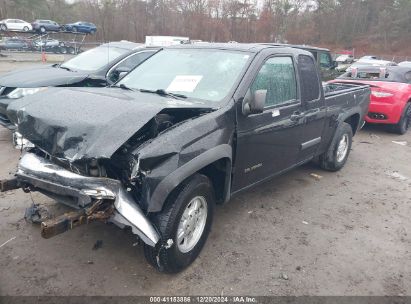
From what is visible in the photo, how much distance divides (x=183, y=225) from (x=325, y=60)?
11507mm

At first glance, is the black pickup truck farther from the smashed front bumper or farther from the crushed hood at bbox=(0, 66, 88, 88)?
the crushed hood at bbox=(0, 66, 88, 88)

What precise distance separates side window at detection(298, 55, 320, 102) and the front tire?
202cm

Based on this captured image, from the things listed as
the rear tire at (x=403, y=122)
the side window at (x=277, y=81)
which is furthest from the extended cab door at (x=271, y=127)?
the rear tire at (x=403, y=122)

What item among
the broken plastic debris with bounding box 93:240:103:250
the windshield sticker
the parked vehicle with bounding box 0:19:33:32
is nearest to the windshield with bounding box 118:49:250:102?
the windshield sticker

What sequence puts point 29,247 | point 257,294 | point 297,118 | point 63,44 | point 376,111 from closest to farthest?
1. point 257,294
2. point 29,247
3. point 297,118
4. point 376,111
5. point 63,44

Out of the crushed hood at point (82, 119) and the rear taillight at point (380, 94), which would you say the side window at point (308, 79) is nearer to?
the crushed hood at point (82, 119)

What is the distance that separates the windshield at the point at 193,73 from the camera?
3.65 meters

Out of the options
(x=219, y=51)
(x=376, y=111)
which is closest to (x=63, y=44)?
(x=376, y=111)

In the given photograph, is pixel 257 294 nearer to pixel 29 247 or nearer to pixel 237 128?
pixel 237 128

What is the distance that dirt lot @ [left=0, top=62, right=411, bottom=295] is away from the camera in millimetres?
3074

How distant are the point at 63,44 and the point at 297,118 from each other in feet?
107

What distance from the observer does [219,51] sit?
159 inches

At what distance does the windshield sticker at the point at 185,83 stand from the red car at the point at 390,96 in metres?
6.29

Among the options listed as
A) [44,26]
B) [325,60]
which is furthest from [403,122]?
[44,26]
